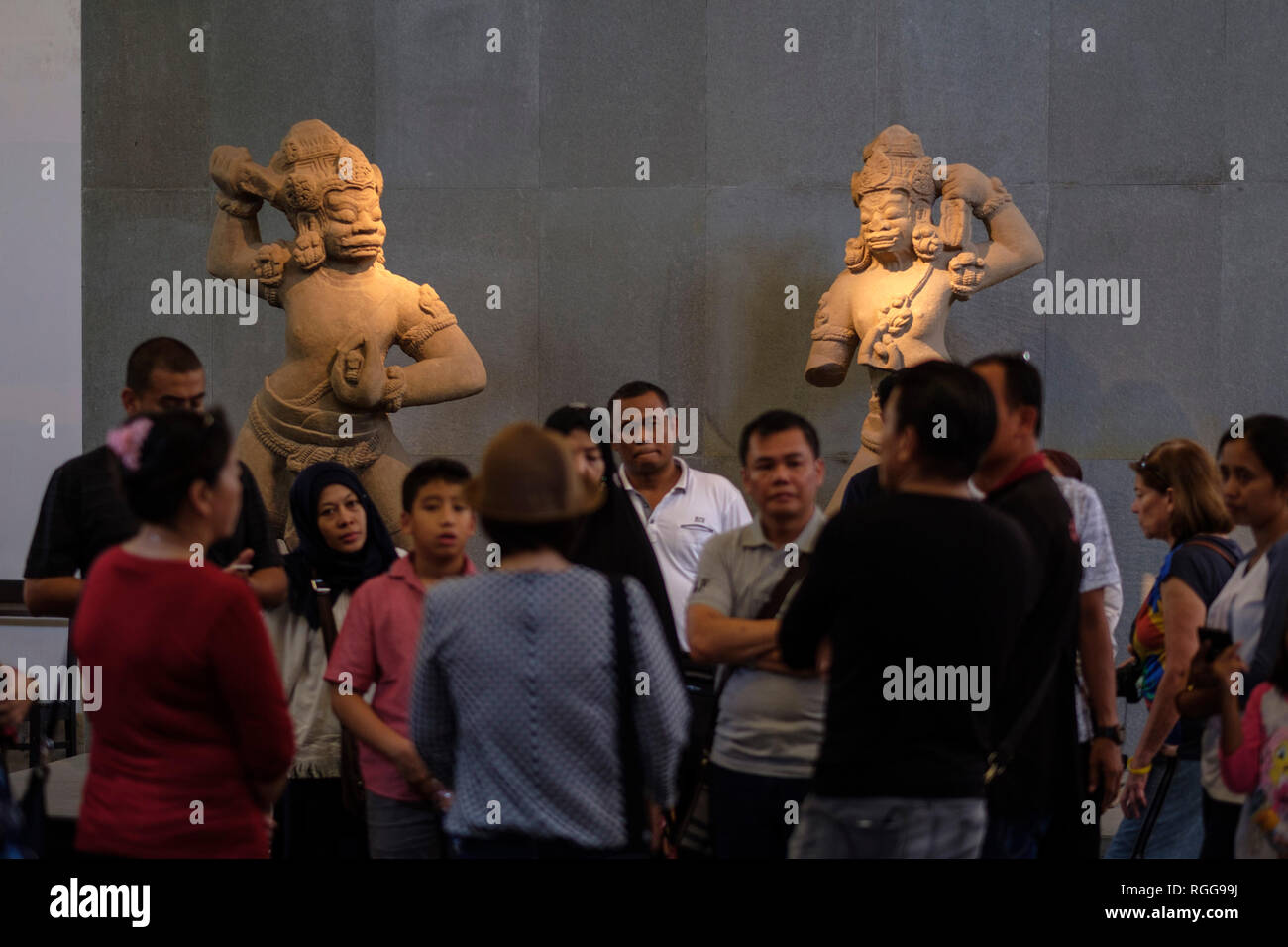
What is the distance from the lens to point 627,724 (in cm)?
257

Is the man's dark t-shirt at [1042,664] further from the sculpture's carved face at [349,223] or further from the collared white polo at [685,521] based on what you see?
the sculpture's carved face at [349,223]

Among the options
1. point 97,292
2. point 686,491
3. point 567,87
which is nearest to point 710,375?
point 567,87

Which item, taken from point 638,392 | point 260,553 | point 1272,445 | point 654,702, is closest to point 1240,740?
point 1272,445

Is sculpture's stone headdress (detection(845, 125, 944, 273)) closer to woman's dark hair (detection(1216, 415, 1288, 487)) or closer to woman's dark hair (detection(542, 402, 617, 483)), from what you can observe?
woman's dark hair (detection(542, 402, 617, 483))

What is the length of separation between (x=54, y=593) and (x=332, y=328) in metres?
2.54

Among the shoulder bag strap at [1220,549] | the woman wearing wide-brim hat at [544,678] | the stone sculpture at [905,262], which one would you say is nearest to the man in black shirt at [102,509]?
the woman wearing wide-brim hat at [544,678]

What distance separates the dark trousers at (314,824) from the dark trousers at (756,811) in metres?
1.50

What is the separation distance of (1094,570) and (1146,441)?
4.21 meters

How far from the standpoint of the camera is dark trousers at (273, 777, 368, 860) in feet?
13.7

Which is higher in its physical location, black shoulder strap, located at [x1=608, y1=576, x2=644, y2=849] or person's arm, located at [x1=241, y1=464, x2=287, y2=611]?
person's arm, located at [x1=241, y1=464, x2=287, y2=611]

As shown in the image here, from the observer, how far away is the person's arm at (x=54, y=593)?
11.4 ft

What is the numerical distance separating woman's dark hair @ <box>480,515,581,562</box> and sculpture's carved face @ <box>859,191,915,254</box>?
3901 millimetres

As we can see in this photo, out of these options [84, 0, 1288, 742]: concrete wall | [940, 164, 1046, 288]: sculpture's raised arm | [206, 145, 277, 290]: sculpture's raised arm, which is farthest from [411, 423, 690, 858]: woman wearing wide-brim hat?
[84, 0, 1288, 742]: concrete wall

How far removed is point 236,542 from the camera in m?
3.57
